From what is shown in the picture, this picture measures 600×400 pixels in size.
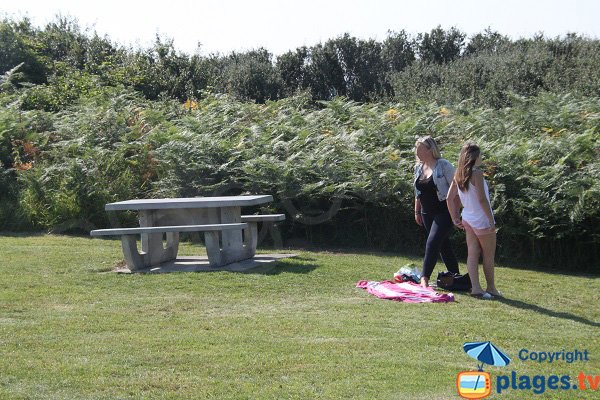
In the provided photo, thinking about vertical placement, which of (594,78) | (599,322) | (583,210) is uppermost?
(594,78)

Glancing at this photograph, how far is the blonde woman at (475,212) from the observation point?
9547mm

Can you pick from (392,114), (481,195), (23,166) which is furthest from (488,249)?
(23,166)

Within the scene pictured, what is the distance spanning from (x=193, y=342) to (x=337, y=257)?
5.34m

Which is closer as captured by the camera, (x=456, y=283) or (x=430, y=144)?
(x=456, y=283)

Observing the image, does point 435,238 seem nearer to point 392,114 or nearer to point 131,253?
point 131,253

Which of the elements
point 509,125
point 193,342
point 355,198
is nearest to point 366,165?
point 355,198

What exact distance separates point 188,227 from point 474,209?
3.64 metres

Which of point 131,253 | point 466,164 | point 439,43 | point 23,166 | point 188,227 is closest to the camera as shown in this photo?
point 466,164

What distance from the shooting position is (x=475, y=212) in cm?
961

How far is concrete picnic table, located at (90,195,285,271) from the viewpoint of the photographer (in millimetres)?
11219

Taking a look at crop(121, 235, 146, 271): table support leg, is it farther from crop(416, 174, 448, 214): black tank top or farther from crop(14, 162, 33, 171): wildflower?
crop(14, 162, 33, 171): wildflower

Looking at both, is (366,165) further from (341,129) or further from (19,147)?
(19,147)

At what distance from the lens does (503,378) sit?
21.2 feet

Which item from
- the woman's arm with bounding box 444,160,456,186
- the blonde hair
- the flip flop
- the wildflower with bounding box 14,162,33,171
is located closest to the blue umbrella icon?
the flip flop
